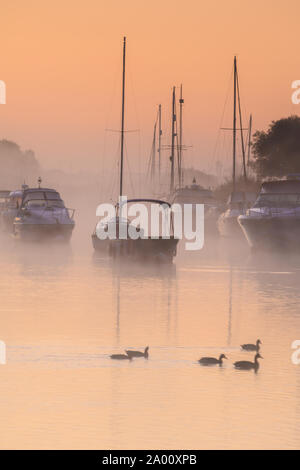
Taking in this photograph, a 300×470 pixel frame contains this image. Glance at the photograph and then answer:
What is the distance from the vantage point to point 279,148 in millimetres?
82812

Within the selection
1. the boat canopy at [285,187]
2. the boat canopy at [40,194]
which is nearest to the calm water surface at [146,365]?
the boat canopy at [285,187]

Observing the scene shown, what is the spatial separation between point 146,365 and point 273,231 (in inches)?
1013

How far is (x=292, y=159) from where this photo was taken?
81875mm

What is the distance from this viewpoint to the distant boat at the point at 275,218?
4053 cm

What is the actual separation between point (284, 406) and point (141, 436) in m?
2.26

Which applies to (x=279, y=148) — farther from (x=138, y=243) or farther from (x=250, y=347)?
(x=250, y=347)

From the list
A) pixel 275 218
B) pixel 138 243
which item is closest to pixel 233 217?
pixel 275 218

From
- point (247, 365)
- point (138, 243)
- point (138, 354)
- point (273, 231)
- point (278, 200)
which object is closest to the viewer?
point (247, 365)

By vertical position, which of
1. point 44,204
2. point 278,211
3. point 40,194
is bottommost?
point 278,211

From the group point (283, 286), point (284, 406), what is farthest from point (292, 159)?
point (284, 406)

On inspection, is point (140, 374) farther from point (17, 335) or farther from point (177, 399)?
point (17, 335)

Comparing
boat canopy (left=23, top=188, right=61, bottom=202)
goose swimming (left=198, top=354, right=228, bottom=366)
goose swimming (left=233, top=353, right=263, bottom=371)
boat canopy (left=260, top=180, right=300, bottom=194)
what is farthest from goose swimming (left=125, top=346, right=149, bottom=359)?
boat canopy (left=23, top=188, right=61, bottom=202)

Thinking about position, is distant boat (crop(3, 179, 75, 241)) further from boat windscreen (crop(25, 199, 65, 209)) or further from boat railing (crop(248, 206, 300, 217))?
boat railing (crop(248, 206, 300, 217))

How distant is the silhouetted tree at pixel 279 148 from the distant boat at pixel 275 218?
3982 cm
